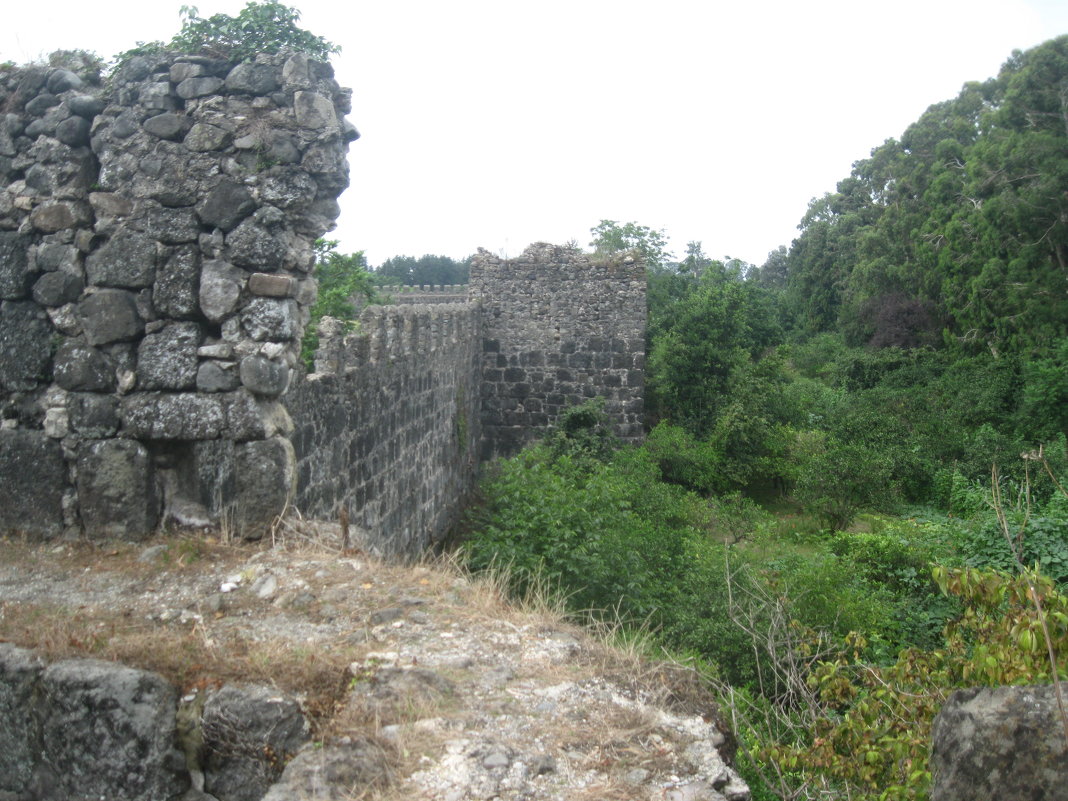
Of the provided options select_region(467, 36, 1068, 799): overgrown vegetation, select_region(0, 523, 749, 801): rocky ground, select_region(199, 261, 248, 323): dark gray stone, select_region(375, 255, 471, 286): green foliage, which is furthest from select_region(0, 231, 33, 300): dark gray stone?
select_region(375, 255, 471, 286): green foliage

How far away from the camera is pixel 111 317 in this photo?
517 centimetres

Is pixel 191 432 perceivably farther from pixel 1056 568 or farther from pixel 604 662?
pixel 1056 568

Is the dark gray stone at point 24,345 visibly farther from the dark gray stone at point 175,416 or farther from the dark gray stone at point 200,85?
the dark gray stone at point 200,85

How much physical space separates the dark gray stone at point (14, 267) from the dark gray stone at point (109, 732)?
2.72m

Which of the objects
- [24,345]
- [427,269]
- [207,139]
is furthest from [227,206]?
[427,269]

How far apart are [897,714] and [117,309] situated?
4.47m

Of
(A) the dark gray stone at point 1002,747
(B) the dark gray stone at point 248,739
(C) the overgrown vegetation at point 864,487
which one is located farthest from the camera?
(C) the overgrown vegetation at point 864,487

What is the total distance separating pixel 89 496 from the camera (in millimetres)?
5125

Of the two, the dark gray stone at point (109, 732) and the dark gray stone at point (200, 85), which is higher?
the dark gray stone at point (200, 85)

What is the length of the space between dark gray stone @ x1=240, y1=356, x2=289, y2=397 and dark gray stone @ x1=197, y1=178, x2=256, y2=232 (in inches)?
30.7

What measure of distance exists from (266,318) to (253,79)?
138cm

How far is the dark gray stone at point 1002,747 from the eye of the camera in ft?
7.47

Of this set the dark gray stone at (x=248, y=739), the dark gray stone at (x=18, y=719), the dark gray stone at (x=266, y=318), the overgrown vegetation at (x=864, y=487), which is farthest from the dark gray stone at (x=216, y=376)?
the dark gray stone at (x=248, y=739)

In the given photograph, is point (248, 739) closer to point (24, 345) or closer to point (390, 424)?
point (24, 345)
